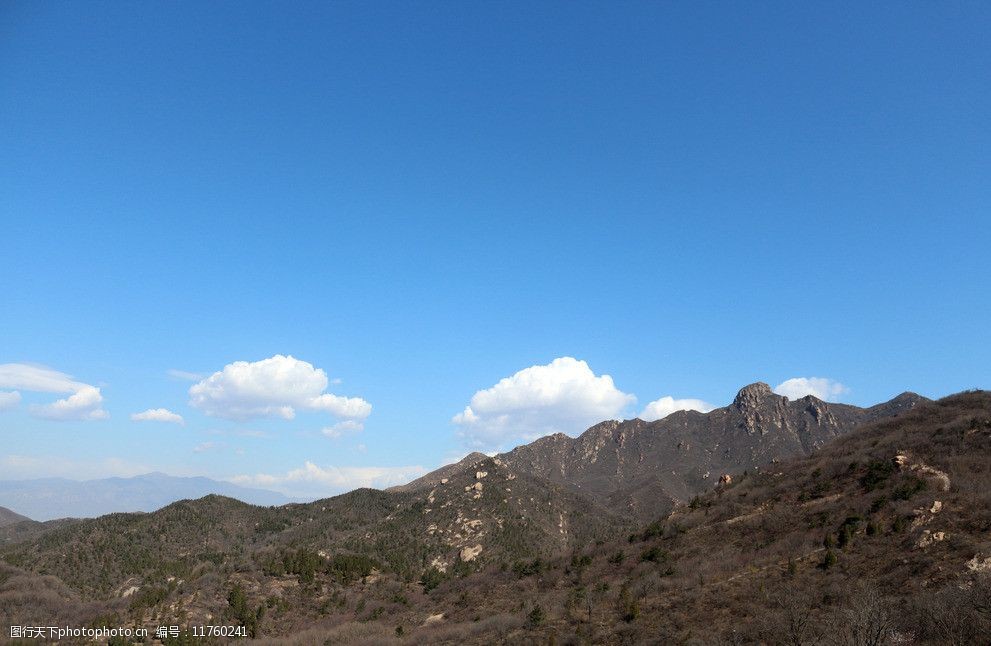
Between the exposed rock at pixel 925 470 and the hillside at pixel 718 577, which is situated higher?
the exposed rock at pixel 925 470

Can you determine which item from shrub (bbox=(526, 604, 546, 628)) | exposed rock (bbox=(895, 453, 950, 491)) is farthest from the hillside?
exposed rock (bbox=(895, 453, 950, 491))

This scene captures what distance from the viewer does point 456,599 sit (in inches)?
2514

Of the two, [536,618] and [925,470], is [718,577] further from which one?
[925,470]

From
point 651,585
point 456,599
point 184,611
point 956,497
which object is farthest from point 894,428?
point 184,611

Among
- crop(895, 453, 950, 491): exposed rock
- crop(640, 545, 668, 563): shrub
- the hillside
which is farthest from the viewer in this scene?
crop(640, 545, 668, 563): shrub

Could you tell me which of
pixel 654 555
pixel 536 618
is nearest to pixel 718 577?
pixel 654 555

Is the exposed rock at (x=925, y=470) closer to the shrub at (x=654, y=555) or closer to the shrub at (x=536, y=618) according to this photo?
the shrub at (x=654, y=555)

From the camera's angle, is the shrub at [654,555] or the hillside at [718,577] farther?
the shrub at [654,555]

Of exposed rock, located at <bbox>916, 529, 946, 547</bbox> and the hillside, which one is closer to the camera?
the hillside

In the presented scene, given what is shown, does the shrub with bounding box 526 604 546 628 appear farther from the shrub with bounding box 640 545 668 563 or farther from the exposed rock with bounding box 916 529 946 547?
the exposed rock with bounding box 916 529 946 547

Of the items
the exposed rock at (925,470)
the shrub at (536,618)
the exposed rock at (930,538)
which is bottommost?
the shrub at (536,618)

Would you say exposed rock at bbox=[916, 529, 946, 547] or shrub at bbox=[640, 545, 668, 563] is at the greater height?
exposed rock at bbox=[916, 529, 946, 547]

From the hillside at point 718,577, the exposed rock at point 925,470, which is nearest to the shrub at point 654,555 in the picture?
the hillside at point 718,577

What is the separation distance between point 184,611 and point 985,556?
77.3m
